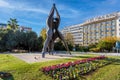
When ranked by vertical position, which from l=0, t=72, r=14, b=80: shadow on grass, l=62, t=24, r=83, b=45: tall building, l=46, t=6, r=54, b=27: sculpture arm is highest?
l=62, t=24, r=83, b=45: tall building

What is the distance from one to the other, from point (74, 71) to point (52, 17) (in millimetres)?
10509

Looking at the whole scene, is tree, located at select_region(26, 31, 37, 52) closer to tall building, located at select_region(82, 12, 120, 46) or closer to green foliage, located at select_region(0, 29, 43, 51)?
green foliage, located at select_region(0, 29, 43, 51)

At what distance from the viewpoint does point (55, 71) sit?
Answer: 26.7 ft

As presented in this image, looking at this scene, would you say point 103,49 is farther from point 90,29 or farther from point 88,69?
point 88,69

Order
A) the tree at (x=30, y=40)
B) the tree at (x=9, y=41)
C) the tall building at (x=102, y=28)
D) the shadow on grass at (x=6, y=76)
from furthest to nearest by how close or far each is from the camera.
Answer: the tall building at (x=102, y=28) < the tree at (x=30, y=40) < the tree at (x=9, y=41) < the shadow on grass at (x=6, y=76)

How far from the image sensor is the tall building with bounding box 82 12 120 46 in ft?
204

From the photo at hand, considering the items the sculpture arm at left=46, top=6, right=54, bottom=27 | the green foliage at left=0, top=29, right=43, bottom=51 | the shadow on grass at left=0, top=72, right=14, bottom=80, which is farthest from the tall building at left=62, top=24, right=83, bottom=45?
the shadow on grass at left=0, top=72, right=14, bottom=80

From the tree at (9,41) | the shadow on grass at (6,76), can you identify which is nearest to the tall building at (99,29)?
the tree at (9,41)

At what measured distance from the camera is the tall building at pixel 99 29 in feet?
205

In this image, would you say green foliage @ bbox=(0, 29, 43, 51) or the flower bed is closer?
the flower bed

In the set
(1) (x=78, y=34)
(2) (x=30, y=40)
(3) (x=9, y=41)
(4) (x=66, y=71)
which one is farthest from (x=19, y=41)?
(1) (x=78, y=34)

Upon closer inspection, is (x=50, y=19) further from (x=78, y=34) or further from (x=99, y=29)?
(x=78, y=34)

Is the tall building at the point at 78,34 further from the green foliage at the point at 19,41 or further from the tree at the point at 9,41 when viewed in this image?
the tree at the point at 9,41

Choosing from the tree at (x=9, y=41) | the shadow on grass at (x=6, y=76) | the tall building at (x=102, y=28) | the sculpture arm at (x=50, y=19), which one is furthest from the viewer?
the tall building at (x=102, y=28)
